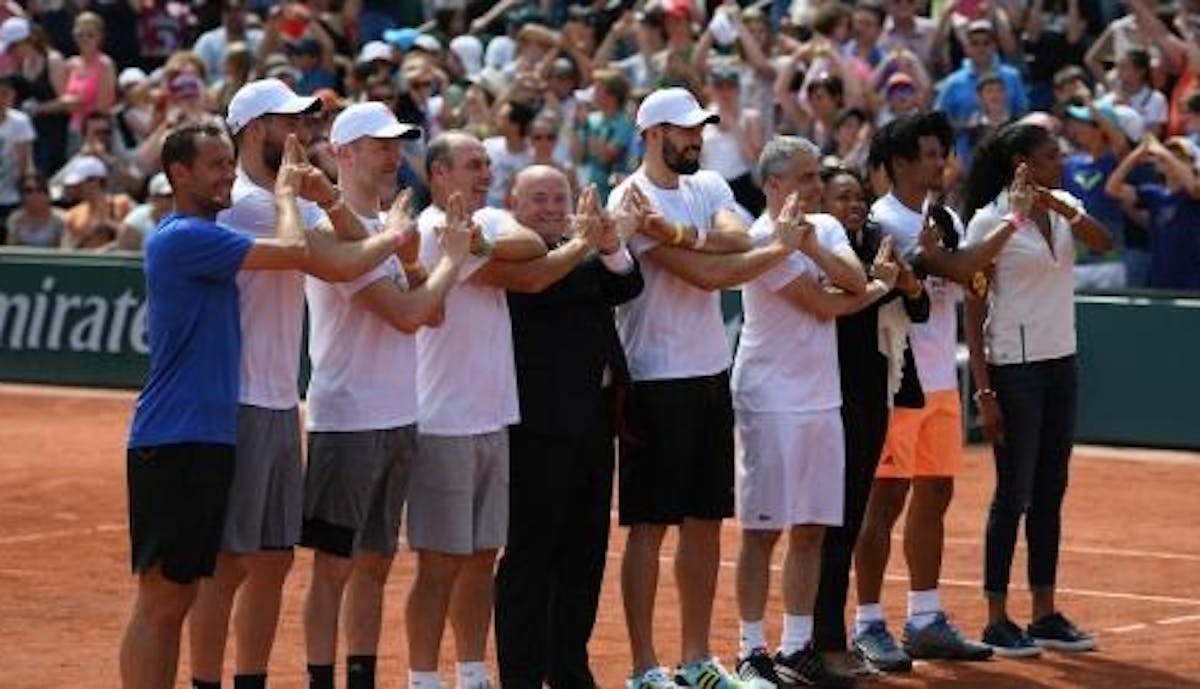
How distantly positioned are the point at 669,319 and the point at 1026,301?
7.55 ft

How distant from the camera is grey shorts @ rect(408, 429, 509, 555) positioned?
11.6 m

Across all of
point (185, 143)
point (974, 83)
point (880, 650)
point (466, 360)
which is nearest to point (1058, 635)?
point (880, 650)

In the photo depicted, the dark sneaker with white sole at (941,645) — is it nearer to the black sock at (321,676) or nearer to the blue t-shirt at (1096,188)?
the black sock at (321,676)

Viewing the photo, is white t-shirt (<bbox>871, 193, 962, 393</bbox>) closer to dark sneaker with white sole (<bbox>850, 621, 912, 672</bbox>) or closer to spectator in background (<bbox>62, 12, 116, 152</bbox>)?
dark sneaker with white sole (<bbox>850, 621, 912, 672</bbox>)

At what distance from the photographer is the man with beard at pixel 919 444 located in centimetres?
1359

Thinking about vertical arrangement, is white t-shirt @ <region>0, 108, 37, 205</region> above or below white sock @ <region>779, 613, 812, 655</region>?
above

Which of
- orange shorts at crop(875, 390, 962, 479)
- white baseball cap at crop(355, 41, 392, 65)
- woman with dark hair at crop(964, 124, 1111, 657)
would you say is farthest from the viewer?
white baseball cap at crop(355, 41, 392, 65)

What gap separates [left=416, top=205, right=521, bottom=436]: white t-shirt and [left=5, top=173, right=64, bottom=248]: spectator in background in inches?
612

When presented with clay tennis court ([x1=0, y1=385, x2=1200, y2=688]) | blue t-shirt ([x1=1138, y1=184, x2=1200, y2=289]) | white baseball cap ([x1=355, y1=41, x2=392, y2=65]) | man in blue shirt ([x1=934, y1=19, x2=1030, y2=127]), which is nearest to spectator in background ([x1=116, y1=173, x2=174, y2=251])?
white baseball cap ([x1=355, y1=41, x2=392, y2=65])

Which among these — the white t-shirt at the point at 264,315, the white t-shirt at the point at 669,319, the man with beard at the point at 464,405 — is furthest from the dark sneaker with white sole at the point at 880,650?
the white t-shirt at the point at 264,315

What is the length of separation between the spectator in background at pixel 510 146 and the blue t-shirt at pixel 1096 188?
4336mm

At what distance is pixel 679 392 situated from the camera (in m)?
12.5

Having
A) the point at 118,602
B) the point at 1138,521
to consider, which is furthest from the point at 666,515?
the point at 1138,521

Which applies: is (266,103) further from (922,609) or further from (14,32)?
(14,32)
